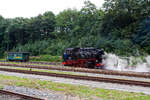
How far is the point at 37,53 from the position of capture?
166ft

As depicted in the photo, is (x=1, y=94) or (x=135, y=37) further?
(x=135, y=37)

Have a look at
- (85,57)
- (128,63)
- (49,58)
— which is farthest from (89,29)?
(128,63)

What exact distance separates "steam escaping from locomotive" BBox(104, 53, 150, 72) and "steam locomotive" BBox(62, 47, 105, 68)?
134cm

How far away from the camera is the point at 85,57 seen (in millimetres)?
23438

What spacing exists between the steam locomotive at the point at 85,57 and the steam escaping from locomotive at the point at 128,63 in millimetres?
1343

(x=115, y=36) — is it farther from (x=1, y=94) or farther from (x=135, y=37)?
(x=1, y=94)

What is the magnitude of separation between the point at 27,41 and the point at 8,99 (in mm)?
55281

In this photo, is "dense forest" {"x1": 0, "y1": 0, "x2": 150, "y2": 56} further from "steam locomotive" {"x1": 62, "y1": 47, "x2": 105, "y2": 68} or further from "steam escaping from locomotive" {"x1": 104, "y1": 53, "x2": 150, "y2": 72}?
"steam locomotive" {"x1": 62, "y1": 47, "x2": 105, "y2": 68}

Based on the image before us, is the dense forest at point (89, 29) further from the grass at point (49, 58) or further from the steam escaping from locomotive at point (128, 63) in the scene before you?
the grass at point (49, 58)

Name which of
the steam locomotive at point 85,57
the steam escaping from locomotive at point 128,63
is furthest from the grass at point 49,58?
the steam escaping from locomotive at point 128,63

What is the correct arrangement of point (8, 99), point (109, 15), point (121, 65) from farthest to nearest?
1. point (109, 15)
2. point (121, 65)
3. point (8, 99)

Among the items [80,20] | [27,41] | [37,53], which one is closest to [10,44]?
[27,41]

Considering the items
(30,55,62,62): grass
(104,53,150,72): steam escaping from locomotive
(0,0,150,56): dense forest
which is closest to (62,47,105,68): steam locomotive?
(104,53,150,72): steam escaping from locomotive

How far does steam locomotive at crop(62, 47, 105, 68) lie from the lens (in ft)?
74.6
